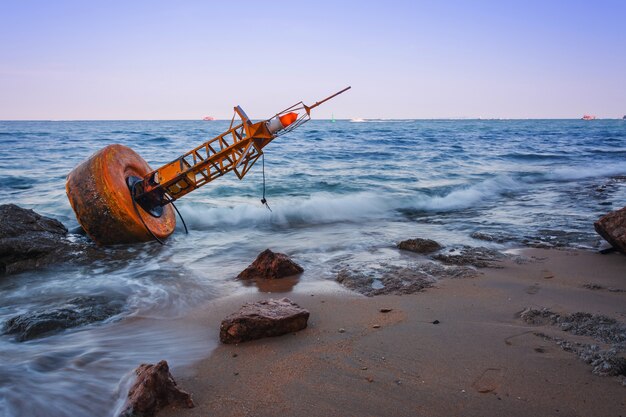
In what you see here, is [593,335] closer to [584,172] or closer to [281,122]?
[281,122]

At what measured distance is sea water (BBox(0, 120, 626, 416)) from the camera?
351 cm

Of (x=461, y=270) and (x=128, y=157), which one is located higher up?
(x=128, y=157)

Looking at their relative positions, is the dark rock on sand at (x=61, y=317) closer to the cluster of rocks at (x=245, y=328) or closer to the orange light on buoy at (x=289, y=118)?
the cluster of rocks at (x=245, y=328)

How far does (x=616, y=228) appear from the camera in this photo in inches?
230

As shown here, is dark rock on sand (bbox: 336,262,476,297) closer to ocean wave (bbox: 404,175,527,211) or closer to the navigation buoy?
the navigation buoy

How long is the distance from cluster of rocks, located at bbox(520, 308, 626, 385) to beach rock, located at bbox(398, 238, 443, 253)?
2404 mm

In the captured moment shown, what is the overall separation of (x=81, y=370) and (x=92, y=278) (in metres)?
2.85

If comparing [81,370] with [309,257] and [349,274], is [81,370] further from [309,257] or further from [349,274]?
[309,257]

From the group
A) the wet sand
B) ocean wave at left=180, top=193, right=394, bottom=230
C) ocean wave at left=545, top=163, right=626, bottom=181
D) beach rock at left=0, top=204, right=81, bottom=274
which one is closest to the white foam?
ocean wave at left=180, top=193, right=394, bottom=230

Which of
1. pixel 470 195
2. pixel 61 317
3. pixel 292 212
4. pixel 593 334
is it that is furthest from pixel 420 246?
pixel 470 195

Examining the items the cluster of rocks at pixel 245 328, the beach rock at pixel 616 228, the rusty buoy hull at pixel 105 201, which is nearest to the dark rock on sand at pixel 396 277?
the cluster of rocks at pixel 245 328

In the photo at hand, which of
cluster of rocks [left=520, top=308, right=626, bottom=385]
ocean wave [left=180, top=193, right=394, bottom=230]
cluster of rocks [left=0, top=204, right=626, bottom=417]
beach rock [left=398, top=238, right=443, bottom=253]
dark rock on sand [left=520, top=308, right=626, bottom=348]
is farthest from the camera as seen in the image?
ocean wave [left=180, top=193, right=394, bottom=230]

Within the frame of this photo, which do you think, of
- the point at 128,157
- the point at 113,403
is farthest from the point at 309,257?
the point at 113,403

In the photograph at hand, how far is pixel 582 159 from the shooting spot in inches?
932
